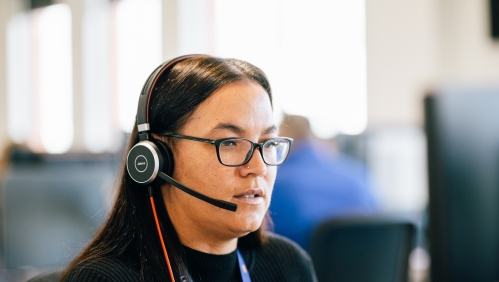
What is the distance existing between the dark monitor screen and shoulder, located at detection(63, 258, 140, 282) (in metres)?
0.52

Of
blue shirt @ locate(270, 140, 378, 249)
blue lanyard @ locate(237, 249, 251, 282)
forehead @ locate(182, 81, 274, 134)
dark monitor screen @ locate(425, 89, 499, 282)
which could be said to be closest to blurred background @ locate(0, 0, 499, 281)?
dark monitor screen @ locate(425, 89, 499, 282)

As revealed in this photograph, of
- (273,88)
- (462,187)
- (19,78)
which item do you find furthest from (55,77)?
(462,187)

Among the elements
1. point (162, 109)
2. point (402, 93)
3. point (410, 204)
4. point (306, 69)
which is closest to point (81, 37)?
point (306, 69)

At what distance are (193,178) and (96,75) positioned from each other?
5941mm

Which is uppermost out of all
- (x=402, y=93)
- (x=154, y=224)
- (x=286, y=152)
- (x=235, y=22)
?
(x=235, y=22)

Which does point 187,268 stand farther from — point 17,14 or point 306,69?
point 17,14

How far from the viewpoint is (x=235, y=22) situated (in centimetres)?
583

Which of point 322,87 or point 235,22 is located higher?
point 235,22

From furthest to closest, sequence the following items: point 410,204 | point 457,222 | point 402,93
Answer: point 402,93 → point 410,204 → point 457,222

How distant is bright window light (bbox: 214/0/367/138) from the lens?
5.05 meters

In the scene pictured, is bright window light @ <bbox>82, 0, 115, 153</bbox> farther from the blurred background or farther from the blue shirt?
the blue shirt

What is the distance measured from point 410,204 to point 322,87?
1749mm

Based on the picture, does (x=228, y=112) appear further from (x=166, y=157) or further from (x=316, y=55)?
(x=316, y=55)

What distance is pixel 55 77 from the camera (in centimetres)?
704
